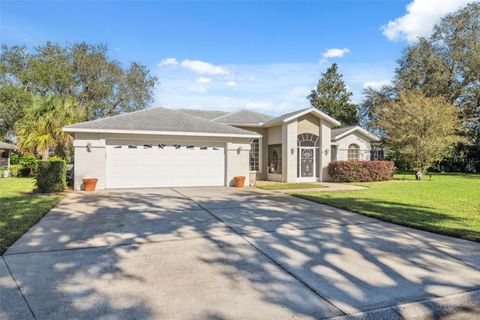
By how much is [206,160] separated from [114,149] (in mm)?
4225

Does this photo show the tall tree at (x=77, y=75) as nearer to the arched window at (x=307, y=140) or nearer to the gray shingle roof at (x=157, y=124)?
the gray shingle roof at (x=157, y=124)

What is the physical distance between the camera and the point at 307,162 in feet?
64.4

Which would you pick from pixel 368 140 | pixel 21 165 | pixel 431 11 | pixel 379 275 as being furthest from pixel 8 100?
pixel 431 11

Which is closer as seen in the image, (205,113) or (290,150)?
(290,150)

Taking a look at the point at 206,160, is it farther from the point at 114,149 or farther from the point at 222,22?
the point at 222,22

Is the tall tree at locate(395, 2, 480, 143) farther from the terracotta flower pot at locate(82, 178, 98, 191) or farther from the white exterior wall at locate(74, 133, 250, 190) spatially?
the terracotta flower pot at locate(82, 178, 98, 191)

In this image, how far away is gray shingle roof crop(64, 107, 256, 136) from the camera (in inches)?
566

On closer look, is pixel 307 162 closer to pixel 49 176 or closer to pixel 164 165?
pixel 164 165

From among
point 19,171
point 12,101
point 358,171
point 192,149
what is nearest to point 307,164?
point 358,171

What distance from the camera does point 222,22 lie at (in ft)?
55.5

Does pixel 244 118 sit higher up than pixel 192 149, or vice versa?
pixel 244 118

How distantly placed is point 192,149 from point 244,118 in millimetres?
6238

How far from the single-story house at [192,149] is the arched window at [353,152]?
4353 mm

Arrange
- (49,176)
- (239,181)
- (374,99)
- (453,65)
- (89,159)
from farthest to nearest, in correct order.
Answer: (374,99) → (453,65) → (239,181) → (89,159) → (49,176)
